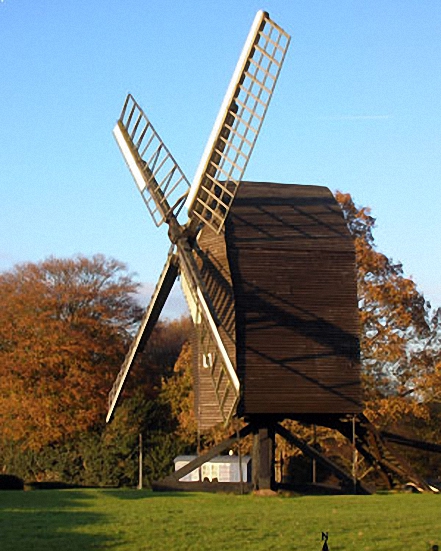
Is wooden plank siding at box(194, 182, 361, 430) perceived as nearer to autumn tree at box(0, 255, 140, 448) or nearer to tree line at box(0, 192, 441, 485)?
tree line at box(0, 192, 441, 485)

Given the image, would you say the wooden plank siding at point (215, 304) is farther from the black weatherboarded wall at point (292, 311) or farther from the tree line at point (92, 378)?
the tree line at point (92, 378)

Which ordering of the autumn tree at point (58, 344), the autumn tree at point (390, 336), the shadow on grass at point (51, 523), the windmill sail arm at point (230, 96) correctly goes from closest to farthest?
the shadow on grass at point (51, 523)
the windmill sail arm at point (230, 96)
the autumn tree at point (390, 336)
the autumn tree at point (58, 344)

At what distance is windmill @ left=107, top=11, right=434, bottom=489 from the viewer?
1043 inches

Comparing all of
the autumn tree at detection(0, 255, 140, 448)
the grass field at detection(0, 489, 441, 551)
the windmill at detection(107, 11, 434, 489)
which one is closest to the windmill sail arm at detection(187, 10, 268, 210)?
the windmill at detection(107, 11, 434, 489)

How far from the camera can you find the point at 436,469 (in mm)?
40844

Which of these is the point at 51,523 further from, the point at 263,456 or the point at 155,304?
the point at 155,304

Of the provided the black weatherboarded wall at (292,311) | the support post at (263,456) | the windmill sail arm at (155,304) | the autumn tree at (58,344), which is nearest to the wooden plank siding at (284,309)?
the black weatherboarded wall at (292,311)

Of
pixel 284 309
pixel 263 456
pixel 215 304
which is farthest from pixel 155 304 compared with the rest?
pixel 263 456

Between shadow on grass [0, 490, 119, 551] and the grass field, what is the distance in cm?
1

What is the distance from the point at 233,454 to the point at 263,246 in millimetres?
15768

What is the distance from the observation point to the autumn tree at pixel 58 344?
156 feet

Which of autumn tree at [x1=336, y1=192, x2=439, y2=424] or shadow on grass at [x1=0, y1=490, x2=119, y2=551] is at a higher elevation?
autumn tree at [x1=336, y1=192, x2=439, y2=424]

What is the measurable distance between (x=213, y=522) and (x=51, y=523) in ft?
8.39

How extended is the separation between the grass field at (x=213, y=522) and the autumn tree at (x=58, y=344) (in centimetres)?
2189
